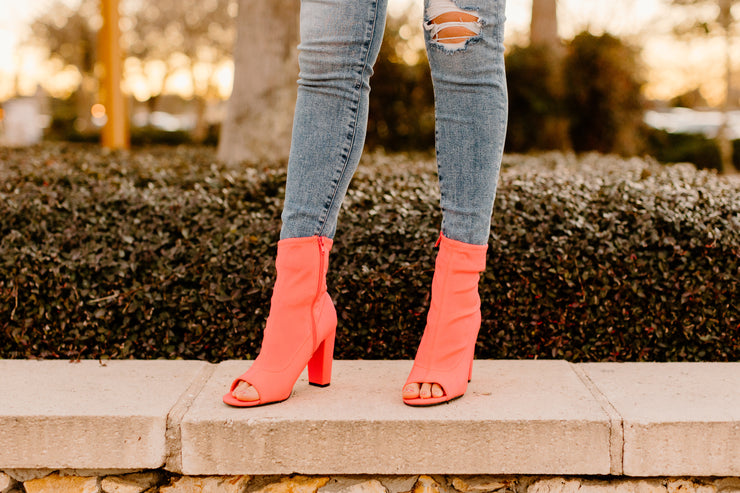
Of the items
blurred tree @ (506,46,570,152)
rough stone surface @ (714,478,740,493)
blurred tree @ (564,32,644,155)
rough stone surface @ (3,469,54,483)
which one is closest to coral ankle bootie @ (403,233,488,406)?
rough stone surface @ (714,478,740,493)

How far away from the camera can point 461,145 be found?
6.01ft

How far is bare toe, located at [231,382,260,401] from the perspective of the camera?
5.84 ft

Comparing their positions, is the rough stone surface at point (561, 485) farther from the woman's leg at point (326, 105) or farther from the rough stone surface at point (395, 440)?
the woman's leg at point (326, 105)

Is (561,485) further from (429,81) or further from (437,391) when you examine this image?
(429,81)

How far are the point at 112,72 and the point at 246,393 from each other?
6.36 meters

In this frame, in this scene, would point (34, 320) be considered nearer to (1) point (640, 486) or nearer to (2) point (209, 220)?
(2) point (209, 220)

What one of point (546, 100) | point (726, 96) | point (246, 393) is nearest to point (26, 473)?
point (246, 393)

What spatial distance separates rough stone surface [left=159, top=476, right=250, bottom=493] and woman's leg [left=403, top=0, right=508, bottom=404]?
0.49 meters

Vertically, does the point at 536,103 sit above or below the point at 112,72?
below

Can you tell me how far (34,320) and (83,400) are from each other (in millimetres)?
666

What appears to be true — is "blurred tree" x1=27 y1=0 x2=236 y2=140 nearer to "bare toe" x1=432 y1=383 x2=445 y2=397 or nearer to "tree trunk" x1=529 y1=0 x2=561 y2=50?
"tree trunk" x1=529 y1=0 x2=561 y2=50

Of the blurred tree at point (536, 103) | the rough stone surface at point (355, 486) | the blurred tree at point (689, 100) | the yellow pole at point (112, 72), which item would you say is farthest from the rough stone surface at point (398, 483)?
the blurred tree at point (689, 100)

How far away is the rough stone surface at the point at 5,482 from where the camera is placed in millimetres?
1808

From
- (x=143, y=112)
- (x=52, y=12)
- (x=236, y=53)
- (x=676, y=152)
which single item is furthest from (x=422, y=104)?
(x=143, y=112)
